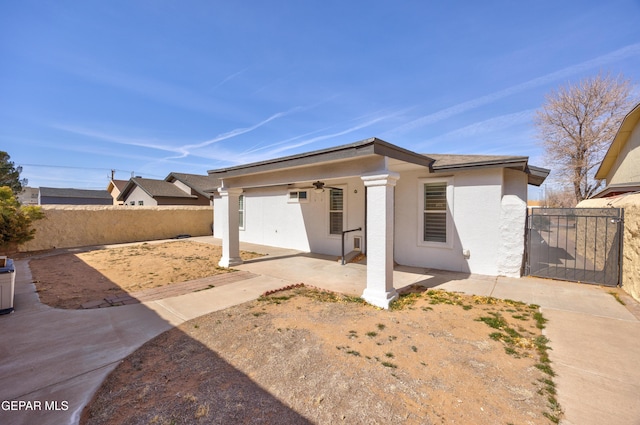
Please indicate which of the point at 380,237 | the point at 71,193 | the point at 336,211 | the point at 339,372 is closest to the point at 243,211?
the point at 336,211

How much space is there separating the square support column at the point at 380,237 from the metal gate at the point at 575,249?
4.37 m

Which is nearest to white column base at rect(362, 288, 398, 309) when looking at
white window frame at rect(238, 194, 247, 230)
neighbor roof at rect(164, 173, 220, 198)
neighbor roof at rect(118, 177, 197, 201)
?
white window frame at rect(238, 194, 247, 230)

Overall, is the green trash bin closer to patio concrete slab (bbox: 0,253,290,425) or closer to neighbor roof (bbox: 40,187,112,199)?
patio concrete slab (bbox: 0,253,290,425)

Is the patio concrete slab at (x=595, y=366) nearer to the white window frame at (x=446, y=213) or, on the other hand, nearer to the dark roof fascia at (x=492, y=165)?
the white window frame at (x=446, y=213)

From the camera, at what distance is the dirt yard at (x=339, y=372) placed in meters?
2.29

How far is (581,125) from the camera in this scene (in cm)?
1798

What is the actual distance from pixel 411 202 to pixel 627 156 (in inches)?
428

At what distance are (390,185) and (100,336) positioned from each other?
16.8ft

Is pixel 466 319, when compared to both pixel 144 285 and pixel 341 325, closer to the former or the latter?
pixel 341 325

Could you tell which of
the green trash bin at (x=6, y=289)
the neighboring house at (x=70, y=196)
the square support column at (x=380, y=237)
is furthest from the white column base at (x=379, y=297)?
the neighboring house at (x=70, y=196)

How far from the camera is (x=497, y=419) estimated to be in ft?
7.24

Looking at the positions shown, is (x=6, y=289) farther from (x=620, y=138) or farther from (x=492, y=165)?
(x=620, y=138)

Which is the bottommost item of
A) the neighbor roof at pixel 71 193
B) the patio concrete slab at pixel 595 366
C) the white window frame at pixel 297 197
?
the patio concrete slab at pixel 595 366

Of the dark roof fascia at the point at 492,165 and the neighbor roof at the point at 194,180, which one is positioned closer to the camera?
the dark roof fascia at the point at 492,165
